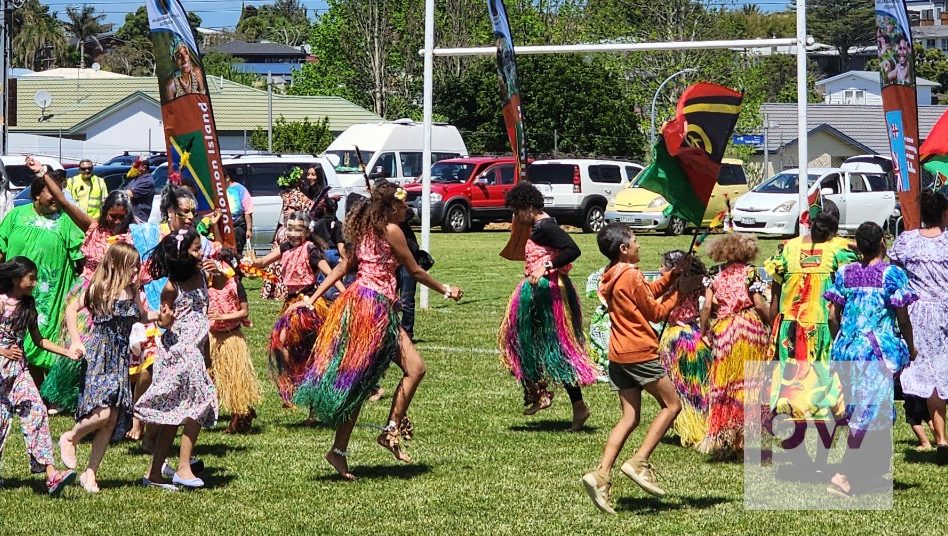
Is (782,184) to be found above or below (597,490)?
above

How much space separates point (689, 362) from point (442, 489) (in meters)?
1.89

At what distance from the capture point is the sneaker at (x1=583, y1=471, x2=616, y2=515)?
683cm

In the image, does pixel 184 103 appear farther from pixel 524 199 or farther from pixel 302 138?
pixel 302 138

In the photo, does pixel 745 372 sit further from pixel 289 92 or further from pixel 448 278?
pixel 289 92

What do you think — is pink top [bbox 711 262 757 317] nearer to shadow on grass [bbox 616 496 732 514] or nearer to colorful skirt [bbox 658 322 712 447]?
colorful skirt [bbox 658 322 712 447]

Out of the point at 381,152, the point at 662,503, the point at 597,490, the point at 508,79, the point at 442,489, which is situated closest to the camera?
the point at 597,490

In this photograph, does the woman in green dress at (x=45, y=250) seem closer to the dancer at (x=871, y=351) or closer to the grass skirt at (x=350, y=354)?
the grass skirt at (x=350, y=354)

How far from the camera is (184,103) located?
1016 centimetres

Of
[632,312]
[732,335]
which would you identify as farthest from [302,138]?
[632,312]

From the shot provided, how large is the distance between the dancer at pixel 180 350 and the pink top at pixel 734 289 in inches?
123

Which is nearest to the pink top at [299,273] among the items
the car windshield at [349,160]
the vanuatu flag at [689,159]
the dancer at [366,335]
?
the dancer at [366,335]

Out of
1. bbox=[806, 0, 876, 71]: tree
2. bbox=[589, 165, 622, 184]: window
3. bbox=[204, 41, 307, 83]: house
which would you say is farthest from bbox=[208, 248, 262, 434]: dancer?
bbox=[204, 41, 307, 83]: house

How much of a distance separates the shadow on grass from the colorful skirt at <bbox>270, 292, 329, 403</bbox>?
9.43 ft

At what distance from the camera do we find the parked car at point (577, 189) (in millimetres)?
33344
